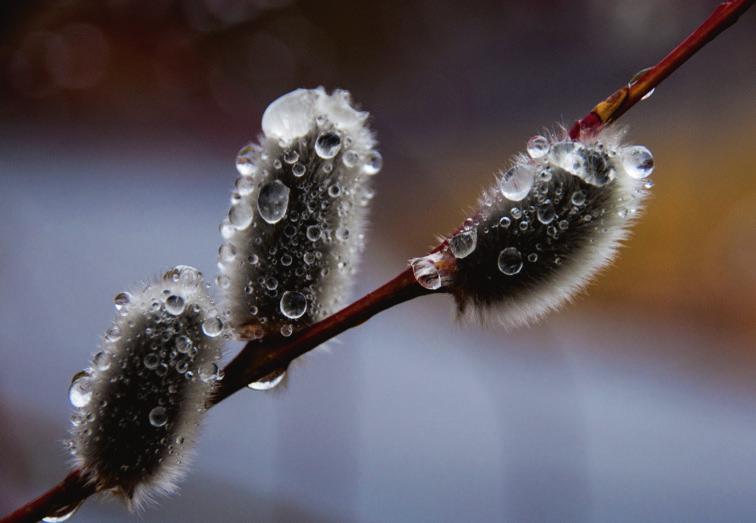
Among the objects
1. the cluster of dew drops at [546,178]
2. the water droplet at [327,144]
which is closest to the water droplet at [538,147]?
the cluster of dew drops at [546,178]

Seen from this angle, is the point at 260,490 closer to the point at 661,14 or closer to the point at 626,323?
the point at 626,323

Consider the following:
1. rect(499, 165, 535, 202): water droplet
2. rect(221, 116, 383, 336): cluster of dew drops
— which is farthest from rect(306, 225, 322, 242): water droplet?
rect(499, 165, 535, 202): water droplet

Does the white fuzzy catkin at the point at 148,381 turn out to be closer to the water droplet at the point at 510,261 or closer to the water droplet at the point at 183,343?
the water droplet at the point at 183,343

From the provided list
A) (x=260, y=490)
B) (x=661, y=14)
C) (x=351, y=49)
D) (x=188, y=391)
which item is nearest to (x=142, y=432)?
(x=188, y=391)

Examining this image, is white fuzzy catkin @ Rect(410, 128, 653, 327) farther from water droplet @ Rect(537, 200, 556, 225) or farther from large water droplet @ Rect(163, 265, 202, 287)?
large water droplet @ Rect(163, 265, 202, 287)

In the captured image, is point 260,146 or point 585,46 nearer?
point 260,146

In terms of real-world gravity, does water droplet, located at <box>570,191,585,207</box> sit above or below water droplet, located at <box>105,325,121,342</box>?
above

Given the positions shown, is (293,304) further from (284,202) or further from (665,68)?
(665,68)
